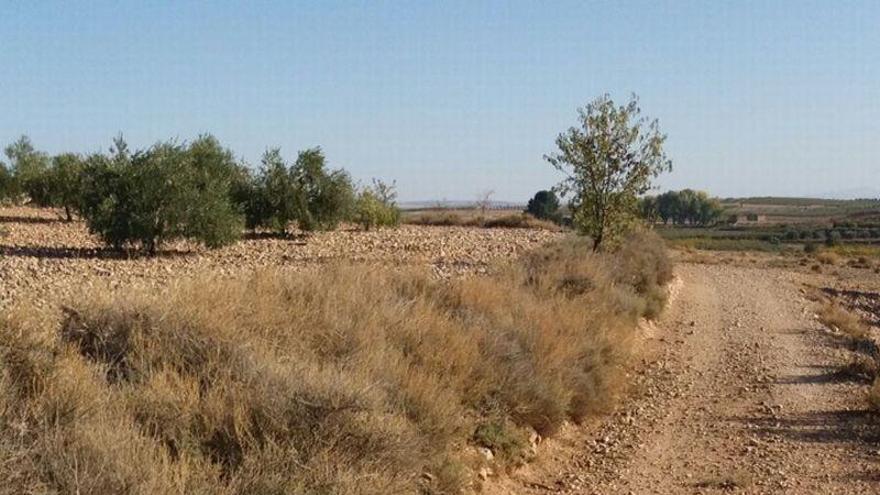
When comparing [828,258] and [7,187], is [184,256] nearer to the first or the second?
[7,187]

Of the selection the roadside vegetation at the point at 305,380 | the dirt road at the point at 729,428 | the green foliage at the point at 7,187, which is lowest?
the dirt road at the point at 729,428

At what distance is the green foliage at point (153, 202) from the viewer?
76.5ft

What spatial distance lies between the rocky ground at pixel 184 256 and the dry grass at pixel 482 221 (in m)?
8.58

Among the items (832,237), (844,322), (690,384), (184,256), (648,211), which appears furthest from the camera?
(832,237)

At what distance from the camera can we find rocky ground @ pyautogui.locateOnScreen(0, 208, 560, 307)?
45.5 feet

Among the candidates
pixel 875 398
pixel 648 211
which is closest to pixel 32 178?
pixel 648 211

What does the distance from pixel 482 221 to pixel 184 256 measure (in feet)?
104

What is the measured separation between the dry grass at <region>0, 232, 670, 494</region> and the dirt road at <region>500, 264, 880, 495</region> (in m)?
0.70

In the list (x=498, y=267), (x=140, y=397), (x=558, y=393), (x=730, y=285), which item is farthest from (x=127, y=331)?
(x=730, y=285)

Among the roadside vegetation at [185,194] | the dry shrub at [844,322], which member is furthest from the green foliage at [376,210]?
the dry shrub at [844,322]

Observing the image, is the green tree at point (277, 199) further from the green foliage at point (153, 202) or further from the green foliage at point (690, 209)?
the green foliage at point (690, 209)

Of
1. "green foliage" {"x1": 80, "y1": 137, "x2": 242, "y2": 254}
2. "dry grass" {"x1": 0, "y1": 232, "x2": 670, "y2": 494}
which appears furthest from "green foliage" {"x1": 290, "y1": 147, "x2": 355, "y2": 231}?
"dry grass" {"x1": 0, "y1": 232, "x2": 670, "y2": 494}

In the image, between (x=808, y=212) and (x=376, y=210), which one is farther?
(x=808, y=212)

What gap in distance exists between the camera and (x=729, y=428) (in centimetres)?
1247
